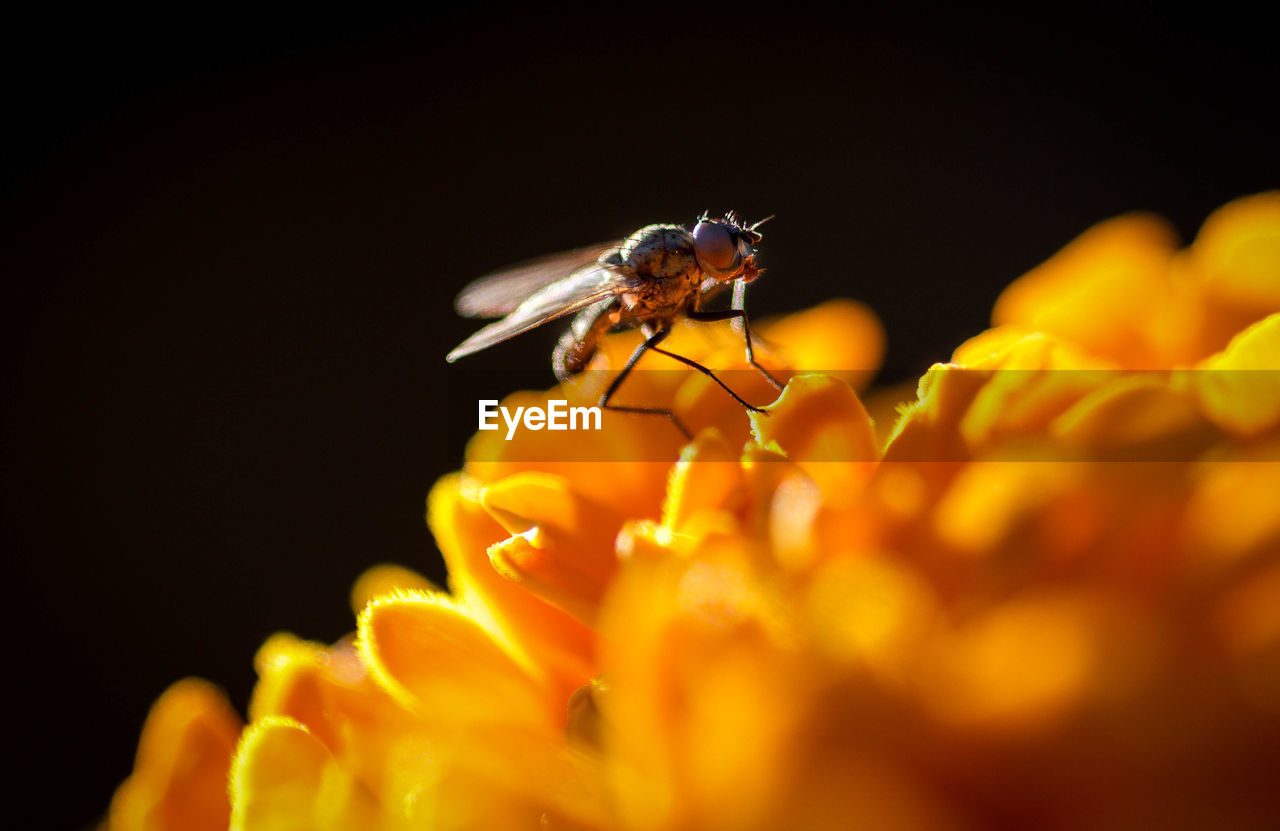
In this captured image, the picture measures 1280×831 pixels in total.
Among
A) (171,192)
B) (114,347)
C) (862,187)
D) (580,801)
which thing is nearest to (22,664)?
(114,347)

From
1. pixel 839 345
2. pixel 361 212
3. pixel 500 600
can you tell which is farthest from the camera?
pixel 361 212

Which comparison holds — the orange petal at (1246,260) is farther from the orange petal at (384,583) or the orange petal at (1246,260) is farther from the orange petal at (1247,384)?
the orange petal at (384,583)

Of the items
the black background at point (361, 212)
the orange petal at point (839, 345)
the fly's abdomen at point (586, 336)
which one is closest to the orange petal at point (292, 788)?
the orange petal at point (839, 345)

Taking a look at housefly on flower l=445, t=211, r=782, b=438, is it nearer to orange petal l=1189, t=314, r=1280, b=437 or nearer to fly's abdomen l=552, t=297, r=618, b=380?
fly's abdomen l=552, t=297, r=618, b=380

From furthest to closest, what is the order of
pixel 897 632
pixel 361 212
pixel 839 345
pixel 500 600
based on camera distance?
1. pixel 361 212
2. pixel 839 345
3. pixel 500 600
4. pixel 897 632

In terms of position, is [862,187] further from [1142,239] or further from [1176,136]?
[1142,239]

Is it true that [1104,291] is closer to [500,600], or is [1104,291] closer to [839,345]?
[839,345]
